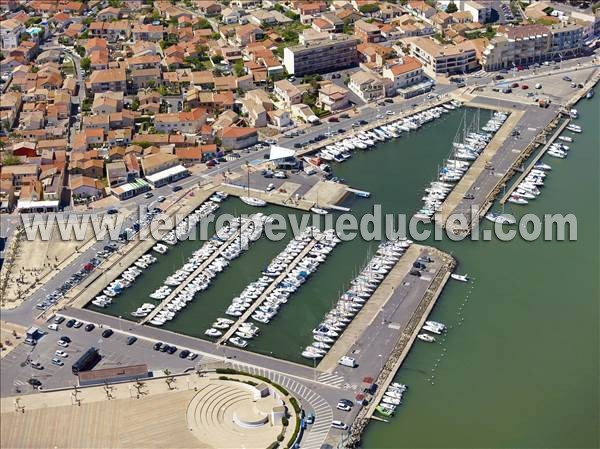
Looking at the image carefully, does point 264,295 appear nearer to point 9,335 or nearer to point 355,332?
point 355,332

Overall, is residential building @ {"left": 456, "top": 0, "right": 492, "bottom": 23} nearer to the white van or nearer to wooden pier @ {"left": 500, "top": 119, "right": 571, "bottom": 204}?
wooden pier @ {"left": 500, "top": 119, "right": 571, "bottom": 204}

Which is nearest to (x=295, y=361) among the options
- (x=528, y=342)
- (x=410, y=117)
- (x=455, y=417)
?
(x=455, y=417)

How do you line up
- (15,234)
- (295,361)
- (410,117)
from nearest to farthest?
(295,361) < (15,234) < (410,117)

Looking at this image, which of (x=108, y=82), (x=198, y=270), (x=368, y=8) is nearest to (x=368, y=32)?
(x=368, y=8)

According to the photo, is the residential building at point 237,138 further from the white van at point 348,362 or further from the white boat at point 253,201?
the white van at point 348,362

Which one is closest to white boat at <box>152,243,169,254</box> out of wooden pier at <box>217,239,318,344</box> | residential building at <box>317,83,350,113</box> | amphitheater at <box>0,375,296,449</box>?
wooden pier at <box>217,239,318,344</box>

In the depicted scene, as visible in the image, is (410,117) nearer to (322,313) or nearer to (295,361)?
(322,313)
